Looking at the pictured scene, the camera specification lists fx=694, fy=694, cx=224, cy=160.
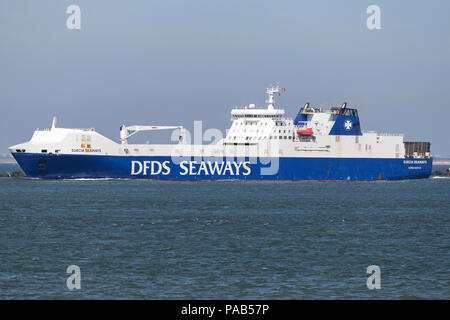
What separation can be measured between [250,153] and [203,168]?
15.9 ft

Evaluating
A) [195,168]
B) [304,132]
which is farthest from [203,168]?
[304,132]

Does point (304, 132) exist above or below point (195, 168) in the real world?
above

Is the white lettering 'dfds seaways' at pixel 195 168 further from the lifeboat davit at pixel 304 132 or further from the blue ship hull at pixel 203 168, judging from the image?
the lifeboat davit at pixel 304 132

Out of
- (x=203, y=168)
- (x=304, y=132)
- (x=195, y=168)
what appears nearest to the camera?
(x=195, y=168)

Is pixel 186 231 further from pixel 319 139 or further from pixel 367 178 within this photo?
pixel 367 178

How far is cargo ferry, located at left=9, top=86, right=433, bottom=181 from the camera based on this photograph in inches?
2475

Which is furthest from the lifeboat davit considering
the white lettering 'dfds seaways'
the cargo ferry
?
the white lettering 'dfds seaways'

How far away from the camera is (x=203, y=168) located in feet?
221

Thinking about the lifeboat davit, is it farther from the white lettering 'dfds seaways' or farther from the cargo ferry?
the white lettering 'dfds seaways'

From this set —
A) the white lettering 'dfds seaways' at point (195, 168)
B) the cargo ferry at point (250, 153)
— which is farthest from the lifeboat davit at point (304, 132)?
the white lettering 'dfds seaways' at point (195, 168)

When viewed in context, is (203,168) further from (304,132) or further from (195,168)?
(304,132)

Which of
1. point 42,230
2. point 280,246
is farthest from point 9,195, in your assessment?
point 280,246

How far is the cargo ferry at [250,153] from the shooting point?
62.9 m

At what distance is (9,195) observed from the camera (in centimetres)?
5509
